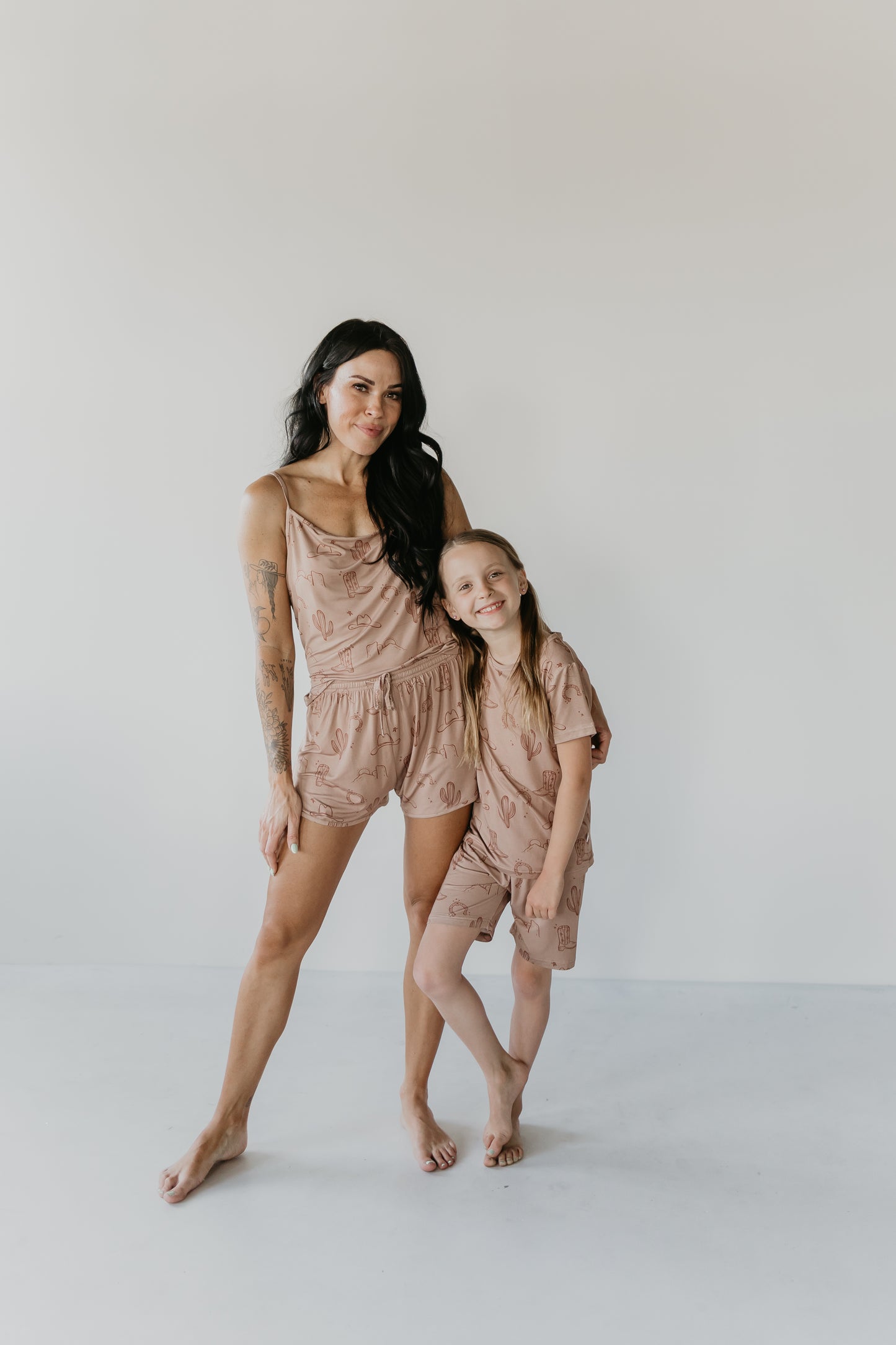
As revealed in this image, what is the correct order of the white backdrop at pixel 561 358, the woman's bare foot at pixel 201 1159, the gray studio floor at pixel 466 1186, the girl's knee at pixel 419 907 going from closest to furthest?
the gray studio floor at pixel 466 1186, the woman's bare foot at pixel 201 1159, the girl's knee at pixel 419 907, the white backdrop at pixel 561 358

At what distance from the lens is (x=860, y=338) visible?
2453mm

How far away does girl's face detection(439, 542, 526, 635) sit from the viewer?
1783 millimetres

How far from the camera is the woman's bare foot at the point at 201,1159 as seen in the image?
178 centimetres

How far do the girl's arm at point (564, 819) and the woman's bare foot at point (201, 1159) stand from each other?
0.73m

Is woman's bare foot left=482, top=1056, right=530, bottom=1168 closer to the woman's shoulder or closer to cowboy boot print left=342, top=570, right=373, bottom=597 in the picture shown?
cowboy boot print left=342, top=570, right=373, bottom=597

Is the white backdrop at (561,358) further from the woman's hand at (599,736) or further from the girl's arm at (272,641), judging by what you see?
the girl's arm at (272,641)

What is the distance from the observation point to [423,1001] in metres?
2.02

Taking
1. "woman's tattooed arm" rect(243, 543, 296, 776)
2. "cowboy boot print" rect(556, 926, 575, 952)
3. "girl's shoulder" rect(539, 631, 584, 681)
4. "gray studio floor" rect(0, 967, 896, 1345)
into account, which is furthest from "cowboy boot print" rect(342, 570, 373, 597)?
"gray studio floor" rect(0, 967, 896, 1345)

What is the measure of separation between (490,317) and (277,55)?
32.7 inches

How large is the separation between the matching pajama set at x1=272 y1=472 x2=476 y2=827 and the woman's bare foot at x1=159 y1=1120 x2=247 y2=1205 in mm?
616

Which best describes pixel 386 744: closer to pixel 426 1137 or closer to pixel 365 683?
pixel 365 683

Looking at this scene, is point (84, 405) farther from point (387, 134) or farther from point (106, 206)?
point (387, 134)

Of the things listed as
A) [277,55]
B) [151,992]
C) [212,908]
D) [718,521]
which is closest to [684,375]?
[718,521]

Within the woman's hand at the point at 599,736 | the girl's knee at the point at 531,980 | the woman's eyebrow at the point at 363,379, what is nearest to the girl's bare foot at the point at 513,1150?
the girl's knee at the point at 531,980
